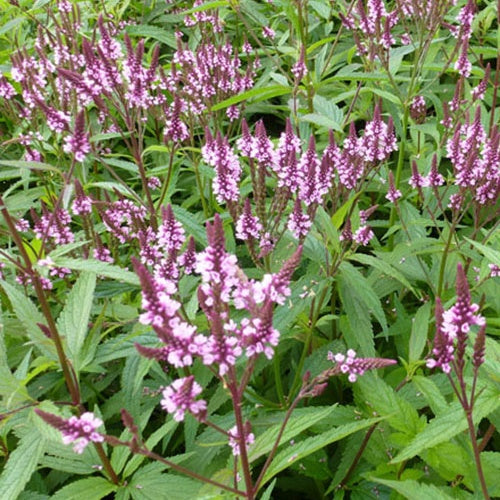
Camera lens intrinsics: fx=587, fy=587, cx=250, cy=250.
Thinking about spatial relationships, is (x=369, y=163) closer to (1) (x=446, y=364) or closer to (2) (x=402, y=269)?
(2) (x=402, y=269)

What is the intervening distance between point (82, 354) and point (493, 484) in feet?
6.18

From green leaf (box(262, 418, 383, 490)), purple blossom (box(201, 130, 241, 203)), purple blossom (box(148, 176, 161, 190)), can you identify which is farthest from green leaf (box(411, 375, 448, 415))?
purple blossom (box(148, 176, 161, 190))

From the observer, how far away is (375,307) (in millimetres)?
2922

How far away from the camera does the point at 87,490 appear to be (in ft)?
8.39

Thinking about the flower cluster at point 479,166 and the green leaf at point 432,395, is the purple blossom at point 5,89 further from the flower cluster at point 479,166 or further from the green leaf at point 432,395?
the green leaf at point 432,395

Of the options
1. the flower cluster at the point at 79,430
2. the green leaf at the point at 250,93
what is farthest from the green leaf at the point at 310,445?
the green leaf at the point at 250,93

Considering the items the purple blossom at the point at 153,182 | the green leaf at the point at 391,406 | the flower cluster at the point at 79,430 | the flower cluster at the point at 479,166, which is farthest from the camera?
the purple blossom at the point at 153,182

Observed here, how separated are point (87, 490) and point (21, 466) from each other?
36cm

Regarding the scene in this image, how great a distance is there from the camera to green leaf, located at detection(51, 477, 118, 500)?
2.50m

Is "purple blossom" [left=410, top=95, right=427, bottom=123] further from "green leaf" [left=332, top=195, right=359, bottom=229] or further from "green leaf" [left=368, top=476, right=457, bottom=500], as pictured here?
"green leaf" [left=368, top=476, right=457, bottom=500]

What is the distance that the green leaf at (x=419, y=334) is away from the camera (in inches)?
115

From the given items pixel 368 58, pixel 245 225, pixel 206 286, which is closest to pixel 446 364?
pixel 206 286

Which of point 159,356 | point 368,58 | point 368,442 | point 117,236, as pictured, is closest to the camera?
point 159,356

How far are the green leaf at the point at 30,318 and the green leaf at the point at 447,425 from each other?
5.00 ft
